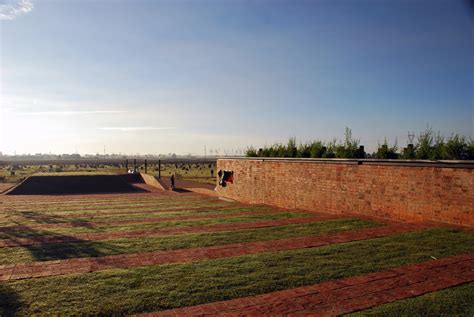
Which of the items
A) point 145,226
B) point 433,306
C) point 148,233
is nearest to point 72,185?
point 145,226

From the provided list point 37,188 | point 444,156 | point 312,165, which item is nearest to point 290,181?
point 312,165

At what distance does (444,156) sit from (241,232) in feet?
20.8

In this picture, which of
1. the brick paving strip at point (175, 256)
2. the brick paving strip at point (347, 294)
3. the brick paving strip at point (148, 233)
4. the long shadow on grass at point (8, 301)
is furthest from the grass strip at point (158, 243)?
the brick paving strip at point (347, 294)

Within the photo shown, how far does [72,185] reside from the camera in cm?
3105

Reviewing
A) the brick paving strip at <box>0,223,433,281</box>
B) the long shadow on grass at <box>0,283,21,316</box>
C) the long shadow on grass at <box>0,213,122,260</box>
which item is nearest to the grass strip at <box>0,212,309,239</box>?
the long shadow on grass at <box>0,213,122,260</box>

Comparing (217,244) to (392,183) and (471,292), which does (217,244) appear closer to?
(471,292)

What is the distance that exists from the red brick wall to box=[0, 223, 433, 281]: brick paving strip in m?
0.86

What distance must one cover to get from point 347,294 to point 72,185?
1221 inches

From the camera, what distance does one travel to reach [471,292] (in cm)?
441

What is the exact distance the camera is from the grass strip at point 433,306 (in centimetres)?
392

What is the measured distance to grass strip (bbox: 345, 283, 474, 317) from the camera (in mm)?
3918

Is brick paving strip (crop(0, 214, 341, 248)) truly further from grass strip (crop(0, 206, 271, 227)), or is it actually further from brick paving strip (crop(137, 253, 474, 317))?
brick paving strip (crop(137, 253, 474, 317))

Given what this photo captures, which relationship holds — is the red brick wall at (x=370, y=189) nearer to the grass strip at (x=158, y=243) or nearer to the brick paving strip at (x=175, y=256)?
the brick paving strip at (x=175, y=256)

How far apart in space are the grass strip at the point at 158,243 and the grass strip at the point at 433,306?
3964 millimetres
